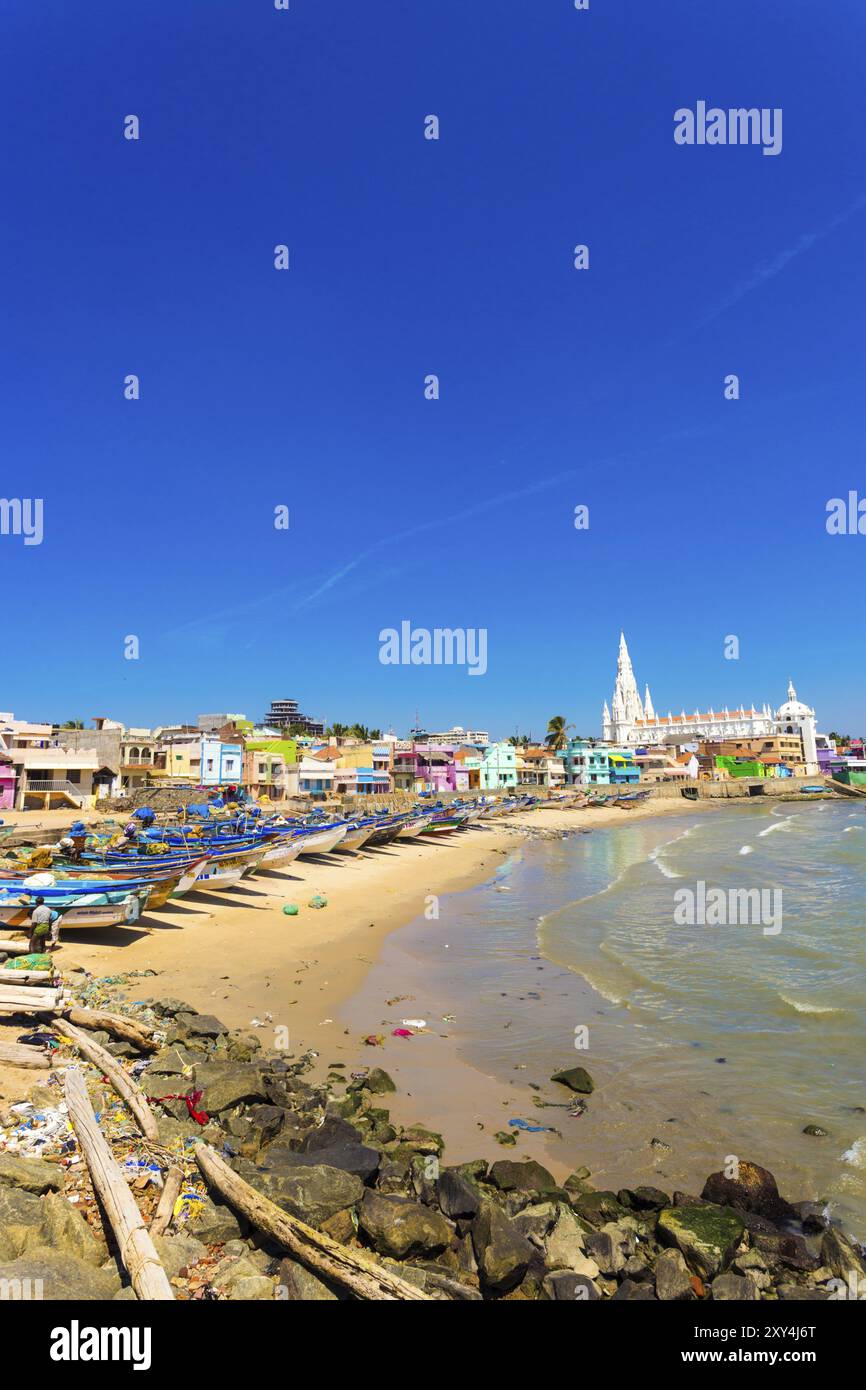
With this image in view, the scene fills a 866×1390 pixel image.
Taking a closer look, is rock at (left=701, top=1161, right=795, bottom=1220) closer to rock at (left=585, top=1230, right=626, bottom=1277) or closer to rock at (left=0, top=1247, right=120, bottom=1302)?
rock at (left=585, top=1230, right=626, bottom=1277)

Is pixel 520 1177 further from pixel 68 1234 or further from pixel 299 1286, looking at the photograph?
pixel 68 1234

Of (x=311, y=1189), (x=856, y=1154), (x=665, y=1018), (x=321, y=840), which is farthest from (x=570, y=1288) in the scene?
(x=321, y=840)

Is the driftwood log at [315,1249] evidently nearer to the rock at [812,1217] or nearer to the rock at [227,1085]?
the rock at [227,1085]

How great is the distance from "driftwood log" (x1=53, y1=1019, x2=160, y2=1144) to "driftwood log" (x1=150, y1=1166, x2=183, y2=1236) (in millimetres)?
839

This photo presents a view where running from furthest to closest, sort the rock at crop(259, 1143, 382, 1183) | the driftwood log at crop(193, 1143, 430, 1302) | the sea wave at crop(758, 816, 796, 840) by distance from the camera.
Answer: the sea wave at crop(758, 816, 796, 840)
the rock at crop(259, 1143, 382, 1183)
the driftwood log at crop(193, 1143, 430, 1302)

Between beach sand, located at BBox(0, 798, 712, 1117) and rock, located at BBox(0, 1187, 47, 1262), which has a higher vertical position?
rock, located at BBox(0, 1187, 47, 1262)

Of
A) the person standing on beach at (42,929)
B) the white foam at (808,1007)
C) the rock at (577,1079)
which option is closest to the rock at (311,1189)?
the rock at (577,1079)

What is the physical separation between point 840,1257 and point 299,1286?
506 centimetres

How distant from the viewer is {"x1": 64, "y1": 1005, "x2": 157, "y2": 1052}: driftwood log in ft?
32.9

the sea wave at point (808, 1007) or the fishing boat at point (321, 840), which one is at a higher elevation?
the fishing boat at point (321, 840)

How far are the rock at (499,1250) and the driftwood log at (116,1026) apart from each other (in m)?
5.57

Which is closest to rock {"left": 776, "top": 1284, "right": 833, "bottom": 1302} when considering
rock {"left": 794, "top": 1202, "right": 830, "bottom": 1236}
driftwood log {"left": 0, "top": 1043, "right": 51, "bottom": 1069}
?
rock {"left": 794, "top": 1202, "right": 830, "bottom": 1236}

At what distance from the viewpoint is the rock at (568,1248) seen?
20.8ft

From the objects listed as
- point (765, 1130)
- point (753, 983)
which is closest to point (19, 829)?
point (753, 983)
